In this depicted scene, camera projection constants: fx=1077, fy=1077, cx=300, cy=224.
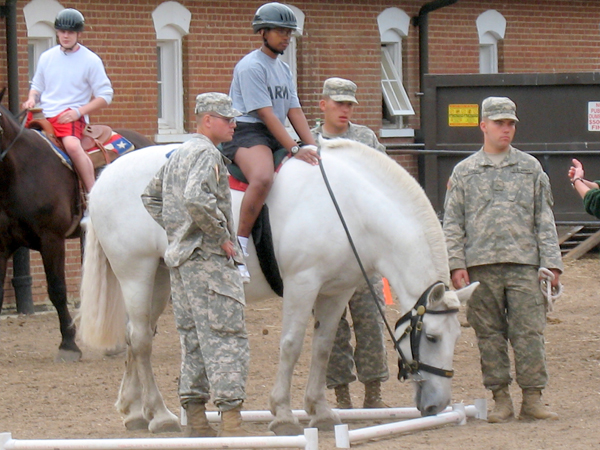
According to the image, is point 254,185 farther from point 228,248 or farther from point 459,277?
point 459,277

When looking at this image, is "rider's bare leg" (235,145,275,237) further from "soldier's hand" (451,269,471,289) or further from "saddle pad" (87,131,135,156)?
"saddle pad" (87,131,135,156)

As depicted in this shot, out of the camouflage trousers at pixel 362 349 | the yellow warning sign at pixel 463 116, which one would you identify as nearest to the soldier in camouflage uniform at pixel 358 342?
the camouflage trousers at pixel 362 349

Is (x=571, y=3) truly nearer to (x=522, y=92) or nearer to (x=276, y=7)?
(x=522, y=92)

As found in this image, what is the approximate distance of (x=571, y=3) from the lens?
1742 cm

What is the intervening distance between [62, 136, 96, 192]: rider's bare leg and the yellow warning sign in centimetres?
681

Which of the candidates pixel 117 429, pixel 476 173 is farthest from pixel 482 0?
pixel 117 429

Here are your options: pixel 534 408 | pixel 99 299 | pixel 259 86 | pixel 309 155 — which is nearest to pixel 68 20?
pixel 99 299

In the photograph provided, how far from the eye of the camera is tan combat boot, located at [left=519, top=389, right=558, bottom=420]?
6.50m

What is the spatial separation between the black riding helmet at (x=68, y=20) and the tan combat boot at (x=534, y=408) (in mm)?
5104

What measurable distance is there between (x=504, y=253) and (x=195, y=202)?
6.67ft

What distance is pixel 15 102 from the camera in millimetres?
12148

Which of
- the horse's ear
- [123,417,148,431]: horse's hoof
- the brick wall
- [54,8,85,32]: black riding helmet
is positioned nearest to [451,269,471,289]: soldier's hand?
the horse's ear

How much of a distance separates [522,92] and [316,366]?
373 inches

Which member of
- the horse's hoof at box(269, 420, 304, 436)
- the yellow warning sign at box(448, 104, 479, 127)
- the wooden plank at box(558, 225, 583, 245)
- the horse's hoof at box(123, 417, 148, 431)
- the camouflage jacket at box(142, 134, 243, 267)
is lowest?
the horse's hoof at box(123, 417, 148, 431)
